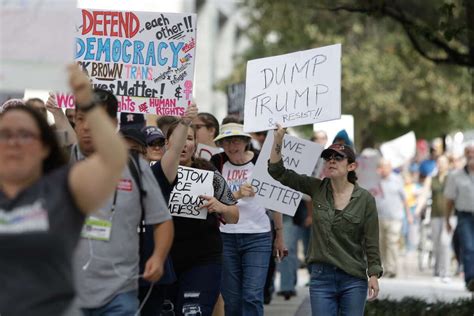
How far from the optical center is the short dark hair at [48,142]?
18.2ft

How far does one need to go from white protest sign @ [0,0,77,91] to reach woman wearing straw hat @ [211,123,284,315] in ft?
25.5

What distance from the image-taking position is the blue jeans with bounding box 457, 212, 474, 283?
53.6 ft

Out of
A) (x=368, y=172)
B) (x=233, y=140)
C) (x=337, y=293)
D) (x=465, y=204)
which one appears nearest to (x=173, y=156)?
(x=337, y=293)

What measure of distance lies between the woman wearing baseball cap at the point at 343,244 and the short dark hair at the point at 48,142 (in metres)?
3.53

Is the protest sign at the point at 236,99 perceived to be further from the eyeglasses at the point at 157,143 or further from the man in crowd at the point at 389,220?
the eyeglasses at the point at 157,143

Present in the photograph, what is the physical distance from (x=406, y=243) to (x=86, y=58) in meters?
15.6

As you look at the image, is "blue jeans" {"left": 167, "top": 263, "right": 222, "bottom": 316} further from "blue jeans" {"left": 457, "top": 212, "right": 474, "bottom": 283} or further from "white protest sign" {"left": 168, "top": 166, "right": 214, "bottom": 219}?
"blue jeans" {"left": 457, "top": 212, "right": 474, "bottom": 283}

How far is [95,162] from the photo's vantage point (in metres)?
5.38

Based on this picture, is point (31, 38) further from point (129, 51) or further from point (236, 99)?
point (129, 51)

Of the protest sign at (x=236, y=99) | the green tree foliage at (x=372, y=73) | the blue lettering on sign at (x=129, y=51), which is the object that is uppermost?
the green tree foliage at (x=372, y=73)

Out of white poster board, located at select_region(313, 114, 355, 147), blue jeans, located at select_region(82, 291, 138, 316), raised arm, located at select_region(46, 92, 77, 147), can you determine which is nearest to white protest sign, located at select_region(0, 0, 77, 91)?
white poster board, located at select_region(313, 114, 355, 147)

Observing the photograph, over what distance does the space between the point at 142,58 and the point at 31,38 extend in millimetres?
13140

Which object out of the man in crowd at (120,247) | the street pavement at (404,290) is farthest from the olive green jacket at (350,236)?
the man in crowd at (120,247)

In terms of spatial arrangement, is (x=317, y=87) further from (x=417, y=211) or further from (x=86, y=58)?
(x=417, y=211)
